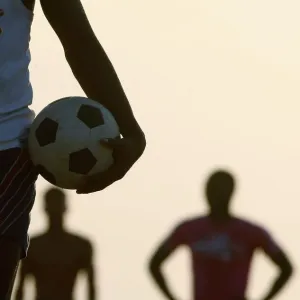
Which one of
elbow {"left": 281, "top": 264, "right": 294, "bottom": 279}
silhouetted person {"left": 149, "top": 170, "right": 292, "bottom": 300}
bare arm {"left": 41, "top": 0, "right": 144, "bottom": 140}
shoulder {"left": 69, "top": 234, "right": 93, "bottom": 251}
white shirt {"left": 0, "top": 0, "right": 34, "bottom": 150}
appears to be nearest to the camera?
white shirt {"left": 0, "top": 0, "right": 34, "bottom": 150}

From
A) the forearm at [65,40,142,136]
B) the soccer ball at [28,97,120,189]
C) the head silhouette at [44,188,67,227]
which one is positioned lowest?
the head silhouette at [44,188,67,227]

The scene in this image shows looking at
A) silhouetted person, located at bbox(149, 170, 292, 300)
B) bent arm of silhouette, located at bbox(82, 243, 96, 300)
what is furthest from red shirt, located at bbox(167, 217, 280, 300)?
bent arm of silhouette, located at bbox(82, 243, 96, 300)

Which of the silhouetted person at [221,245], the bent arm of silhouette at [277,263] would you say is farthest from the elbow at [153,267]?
the bent arm of silhouette at [277,263]

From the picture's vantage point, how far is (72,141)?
371 centimetres

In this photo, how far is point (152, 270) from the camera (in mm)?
7594

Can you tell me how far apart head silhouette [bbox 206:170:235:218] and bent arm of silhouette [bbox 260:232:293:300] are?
0.29 meters

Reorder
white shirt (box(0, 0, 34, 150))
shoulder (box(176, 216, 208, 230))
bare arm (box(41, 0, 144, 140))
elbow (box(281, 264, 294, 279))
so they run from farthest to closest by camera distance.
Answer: elbow (box(281, 264, 294, 279)) → shoulder (box(176, 216, 208, 230)) → bare arm (box(41, 0, 144, 140)) → white shirt (box(0, 0, 34, 150))

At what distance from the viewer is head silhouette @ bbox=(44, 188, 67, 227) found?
813 centimetres

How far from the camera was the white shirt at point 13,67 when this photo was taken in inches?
136

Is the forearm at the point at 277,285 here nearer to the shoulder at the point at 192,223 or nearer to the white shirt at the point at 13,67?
the shoulder at the point at 192,223

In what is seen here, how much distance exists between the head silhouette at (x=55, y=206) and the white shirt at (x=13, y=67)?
460 centimetres

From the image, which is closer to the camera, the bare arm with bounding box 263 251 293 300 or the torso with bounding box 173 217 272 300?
the torso with bounding box 173 217 272 300

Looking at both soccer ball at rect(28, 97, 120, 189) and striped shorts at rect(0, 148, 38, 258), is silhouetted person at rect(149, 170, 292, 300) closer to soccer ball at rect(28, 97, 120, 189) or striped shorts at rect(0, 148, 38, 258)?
soccer ball at rect(28, 97, 120, 189)

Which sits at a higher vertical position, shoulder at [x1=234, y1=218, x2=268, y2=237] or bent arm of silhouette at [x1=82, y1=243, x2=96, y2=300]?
shoulder at [x1=234, y1=218, x2=268, y2=237]
